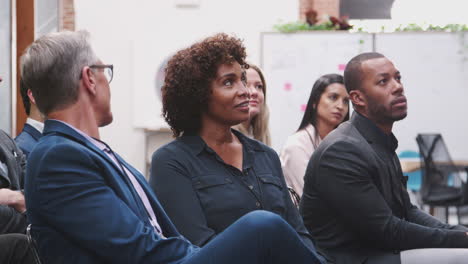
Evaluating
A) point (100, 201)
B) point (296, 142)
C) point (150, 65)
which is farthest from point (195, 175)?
point (150, 65)

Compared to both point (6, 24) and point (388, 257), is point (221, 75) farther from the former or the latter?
point (6, 24)

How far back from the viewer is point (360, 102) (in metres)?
2.84

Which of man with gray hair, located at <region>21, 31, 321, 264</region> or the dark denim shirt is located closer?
man with gray hair, located at <region>21, 31, 321, 264</region>

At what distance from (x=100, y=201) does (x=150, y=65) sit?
7472mm

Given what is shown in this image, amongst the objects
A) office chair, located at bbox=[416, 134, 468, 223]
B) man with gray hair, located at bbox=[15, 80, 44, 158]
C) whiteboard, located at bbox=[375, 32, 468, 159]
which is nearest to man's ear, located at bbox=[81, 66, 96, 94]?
man with gray hair, located at bbox=[15, 80, 44, 158]

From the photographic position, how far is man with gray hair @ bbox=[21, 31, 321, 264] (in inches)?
61.9

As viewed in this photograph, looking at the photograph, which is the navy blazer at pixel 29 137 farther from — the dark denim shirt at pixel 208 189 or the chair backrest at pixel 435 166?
the chair backrest at pixel 435 166

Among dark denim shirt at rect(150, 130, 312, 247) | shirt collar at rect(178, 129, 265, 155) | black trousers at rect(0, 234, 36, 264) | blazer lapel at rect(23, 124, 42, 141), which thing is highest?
shirt collar at rect(178, 129, 265, 155)

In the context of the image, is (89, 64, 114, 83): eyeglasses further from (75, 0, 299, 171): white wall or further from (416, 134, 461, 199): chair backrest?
(75, 0, 299, 171): white wall

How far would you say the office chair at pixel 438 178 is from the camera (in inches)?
247

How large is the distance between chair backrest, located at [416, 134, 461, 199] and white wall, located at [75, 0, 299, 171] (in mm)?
3045

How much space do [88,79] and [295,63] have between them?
6507mm

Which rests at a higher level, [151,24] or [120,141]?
[151,24]

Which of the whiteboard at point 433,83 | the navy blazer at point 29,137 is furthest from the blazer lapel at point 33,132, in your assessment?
the whiteboard at point 433,83
